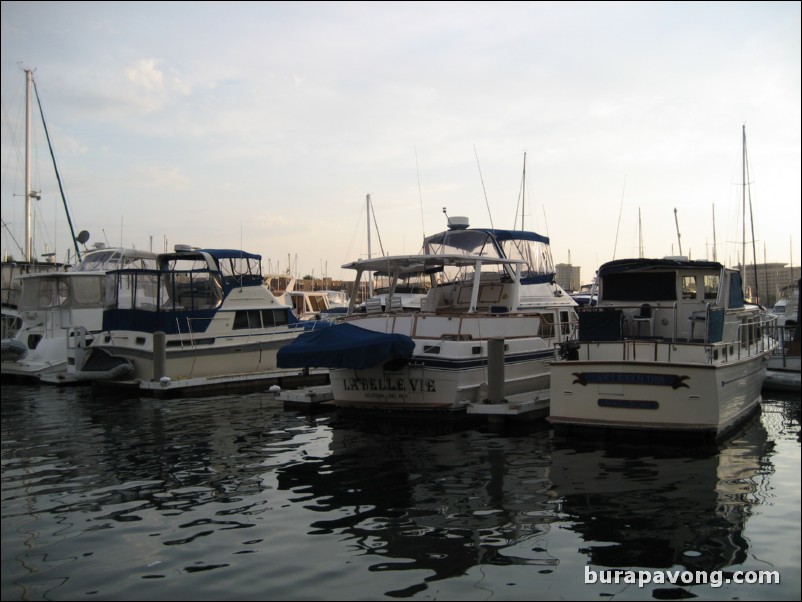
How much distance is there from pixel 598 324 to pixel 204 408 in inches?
408

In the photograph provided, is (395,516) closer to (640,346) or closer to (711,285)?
(640,346)

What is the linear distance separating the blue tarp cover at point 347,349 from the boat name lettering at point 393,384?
0.81 m

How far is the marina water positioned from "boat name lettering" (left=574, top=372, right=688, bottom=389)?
1.10m

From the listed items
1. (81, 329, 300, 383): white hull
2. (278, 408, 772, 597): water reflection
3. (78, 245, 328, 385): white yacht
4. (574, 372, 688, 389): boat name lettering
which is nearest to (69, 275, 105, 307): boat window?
(78, 245, 328, 385): white yacht

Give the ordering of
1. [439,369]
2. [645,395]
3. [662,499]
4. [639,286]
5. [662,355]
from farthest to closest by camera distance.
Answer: [639,286] → [439,369] → [662,355] → [645,395] → [662,499]

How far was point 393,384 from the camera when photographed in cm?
1480

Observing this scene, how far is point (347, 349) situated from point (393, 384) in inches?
60.6

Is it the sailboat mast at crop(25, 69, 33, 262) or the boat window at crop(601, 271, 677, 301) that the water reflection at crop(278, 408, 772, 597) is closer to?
the boat window at crop(601, 271, 677, 301)

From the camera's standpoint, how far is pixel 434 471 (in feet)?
34.9

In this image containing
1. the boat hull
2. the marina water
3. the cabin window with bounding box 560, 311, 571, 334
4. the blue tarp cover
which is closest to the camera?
the marina water

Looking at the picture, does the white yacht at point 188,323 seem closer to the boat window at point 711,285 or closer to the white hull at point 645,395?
the white hull at point 645,395

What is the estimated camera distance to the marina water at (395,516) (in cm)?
644

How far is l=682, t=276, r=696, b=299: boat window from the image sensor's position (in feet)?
48.9

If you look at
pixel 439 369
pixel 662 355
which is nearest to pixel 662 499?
pixel 662 355
